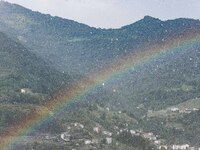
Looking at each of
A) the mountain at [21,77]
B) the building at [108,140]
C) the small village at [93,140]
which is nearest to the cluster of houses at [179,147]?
the small village at [93,140]

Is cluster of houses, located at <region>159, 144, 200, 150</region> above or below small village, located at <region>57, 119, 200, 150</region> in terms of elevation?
below

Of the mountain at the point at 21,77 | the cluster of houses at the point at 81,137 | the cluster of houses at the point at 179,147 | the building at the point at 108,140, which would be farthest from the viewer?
the cluster of houses at the point at 179,147

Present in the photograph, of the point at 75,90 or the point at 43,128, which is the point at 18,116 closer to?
the point at 43,128

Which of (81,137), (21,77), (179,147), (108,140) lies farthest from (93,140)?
(21,77)

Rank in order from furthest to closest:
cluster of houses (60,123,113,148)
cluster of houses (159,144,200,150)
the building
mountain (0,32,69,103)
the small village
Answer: cluster of houses (159,144,200,150), mountain (0,32,69,103), the building, the small village, cluster of houses (60,123,113,148)

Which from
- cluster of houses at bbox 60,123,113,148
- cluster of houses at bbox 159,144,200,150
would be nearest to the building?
cluster of houses at bbox 60,123,113,148

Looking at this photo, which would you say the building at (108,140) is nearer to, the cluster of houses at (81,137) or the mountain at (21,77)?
the cluster of houses at (81,137)

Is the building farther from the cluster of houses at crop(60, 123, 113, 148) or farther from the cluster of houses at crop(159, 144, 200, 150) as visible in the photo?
the cluster of houses at crop(159, 144, 200, 150)

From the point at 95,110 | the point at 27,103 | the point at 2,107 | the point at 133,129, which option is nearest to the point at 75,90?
the point at 95,110

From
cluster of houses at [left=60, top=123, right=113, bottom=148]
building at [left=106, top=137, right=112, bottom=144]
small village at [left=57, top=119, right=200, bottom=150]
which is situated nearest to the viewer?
cluster of houses at [left=60, top=123, right=113, bottom=148]

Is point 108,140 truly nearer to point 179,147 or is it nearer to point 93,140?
point 93,140

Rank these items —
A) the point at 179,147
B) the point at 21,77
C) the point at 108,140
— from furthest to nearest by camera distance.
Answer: the point at 21,77 → the point at 179,147 → the point at 108,140

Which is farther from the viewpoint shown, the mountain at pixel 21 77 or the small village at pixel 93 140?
the mountain at pixel 21 77
